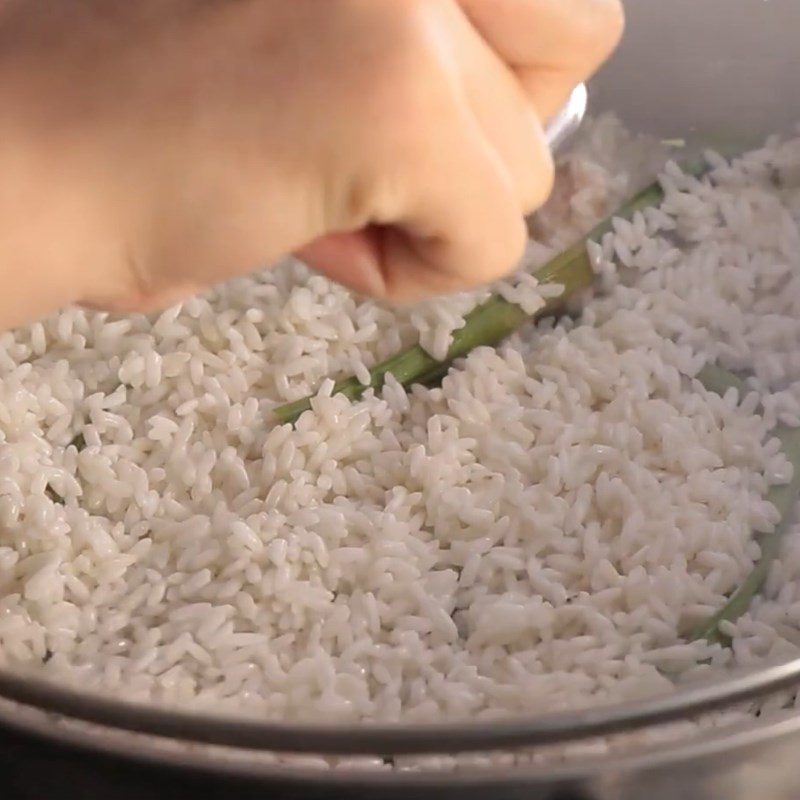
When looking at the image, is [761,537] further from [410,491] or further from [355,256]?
[355,256]

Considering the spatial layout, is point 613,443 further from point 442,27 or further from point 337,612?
point 442,27

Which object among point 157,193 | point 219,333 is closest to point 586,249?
point 219,333

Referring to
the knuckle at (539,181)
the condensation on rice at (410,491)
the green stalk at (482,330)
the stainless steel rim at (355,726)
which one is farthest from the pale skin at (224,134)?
the green stalk at (482,330)

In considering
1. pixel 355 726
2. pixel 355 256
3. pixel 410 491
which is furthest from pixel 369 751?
pixel 410 491

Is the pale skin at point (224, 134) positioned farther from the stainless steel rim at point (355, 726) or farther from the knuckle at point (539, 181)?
the stainless steel rim at point (355, 726)

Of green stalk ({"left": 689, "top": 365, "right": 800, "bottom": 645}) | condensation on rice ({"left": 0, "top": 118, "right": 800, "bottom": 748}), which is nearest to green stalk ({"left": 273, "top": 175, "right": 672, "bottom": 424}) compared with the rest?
condensation on rice ({"left": 0, "top": 118, "right": 800, "bottom": 748})
